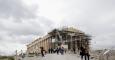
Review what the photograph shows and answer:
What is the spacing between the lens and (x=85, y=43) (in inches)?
2002

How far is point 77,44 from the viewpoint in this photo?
5034cm

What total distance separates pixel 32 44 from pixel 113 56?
34022 millimetres

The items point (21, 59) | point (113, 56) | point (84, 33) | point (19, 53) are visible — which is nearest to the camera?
point (113, 56)

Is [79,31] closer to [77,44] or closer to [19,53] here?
[77,44]

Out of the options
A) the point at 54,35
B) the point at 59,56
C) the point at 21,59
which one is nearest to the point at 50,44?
the point at 54,35

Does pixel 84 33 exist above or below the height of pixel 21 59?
above

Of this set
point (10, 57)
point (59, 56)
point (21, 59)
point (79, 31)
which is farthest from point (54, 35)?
point (59, 56)

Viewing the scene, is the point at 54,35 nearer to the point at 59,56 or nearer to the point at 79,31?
the point at 79,31

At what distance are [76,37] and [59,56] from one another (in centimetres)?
2028

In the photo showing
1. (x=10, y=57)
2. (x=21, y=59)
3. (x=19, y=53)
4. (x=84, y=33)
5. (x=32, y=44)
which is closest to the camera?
(x=21, y=59)

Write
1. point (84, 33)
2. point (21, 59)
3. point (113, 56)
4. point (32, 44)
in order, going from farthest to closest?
point (32, 44) → point (84, 33) → point (21, 59) → point (113, 56)

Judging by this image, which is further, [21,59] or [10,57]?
[10,57]

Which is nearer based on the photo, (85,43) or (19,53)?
(19,53)

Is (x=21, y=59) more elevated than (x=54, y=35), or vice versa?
(x=54, y=35)
